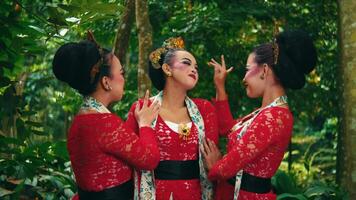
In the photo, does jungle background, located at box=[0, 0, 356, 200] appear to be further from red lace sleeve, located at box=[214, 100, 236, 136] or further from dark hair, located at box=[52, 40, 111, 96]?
red lace sleeve, located at box=[214, 100, 236, 136]

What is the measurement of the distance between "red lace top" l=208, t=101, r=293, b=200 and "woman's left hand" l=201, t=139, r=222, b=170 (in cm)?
9

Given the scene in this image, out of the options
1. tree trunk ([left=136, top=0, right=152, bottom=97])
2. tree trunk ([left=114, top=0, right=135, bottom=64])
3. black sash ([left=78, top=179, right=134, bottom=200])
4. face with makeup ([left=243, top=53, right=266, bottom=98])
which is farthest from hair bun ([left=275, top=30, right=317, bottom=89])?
tree trunk ([left=114, top=0, right=135, bottom=64])

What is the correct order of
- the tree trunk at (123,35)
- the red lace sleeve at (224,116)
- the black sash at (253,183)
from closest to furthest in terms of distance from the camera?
the black sash at (253,183)
the red lace sleeve at (224,116)
the tree trunk at (123,35)

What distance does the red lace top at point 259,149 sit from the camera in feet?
10.3

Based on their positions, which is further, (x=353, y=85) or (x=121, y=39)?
(x=121, y=39)

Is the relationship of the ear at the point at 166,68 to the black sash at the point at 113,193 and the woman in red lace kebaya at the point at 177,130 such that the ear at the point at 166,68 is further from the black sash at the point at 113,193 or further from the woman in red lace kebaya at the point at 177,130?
the black sash at the point at 113,193

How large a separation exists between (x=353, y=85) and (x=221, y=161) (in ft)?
5.47

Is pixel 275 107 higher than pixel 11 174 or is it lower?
higher

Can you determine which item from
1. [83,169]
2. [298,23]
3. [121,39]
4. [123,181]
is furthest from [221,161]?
[298,23]

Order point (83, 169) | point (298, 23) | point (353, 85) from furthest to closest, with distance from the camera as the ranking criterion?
point (298, 23)
point (353, 85)
point (83, 169)

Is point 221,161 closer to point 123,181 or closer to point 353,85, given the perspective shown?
point 123,181

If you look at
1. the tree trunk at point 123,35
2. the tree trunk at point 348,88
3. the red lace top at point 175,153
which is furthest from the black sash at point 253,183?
the tree trunk at point 123,35

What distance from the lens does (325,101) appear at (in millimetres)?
7254

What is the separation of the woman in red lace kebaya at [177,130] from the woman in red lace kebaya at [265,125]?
0.43 ft
